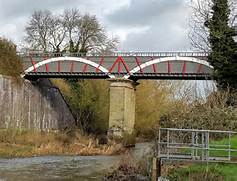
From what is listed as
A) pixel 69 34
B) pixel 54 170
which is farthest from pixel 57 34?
pixel 54 170

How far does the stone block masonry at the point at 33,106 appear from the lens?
1875 inches

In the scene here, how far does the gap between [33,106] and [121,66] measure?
1129 cm

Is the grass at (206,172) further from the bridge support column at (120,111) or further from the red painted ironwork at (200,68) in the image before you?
the bridge support column at (120,111)

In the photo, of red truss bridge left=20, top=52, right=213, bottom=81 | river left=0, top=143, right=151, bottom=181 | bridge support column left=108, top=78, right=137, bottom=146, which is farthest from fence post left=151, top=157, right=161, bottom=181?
bridge support column left=108, top=78, right=137, bottom=146

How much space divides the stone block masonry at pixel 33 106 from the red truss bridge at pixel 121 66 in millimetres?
2464

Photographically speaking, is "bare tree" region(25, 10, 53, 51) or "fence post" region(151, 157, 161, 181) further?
"bare tree" region(25, 10, 53, 51)

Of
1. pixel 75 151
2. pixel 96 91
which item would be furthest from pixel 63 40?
pixel 75 151

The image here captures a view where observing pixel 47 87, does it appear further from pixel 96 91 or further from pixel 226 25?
pixel 226 25

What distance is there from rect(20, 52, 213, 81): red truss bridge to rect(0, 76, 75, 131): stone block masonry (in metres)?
2.46

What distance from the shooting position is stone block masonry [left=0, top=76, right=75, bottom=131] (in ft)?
156

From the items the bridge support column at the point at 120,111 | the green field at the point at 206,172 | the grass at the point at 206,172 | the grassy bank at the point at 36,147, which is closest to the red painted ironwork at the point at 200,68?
the bridge support column at the point at 120,111

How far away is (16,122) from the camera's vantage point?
48344mm

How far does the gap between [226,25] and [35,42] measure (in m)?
36.5

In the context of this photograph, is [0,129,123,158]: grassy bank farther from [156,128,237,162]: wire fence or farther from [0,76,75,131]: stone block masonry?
[156,128,237,162]: wire fence
